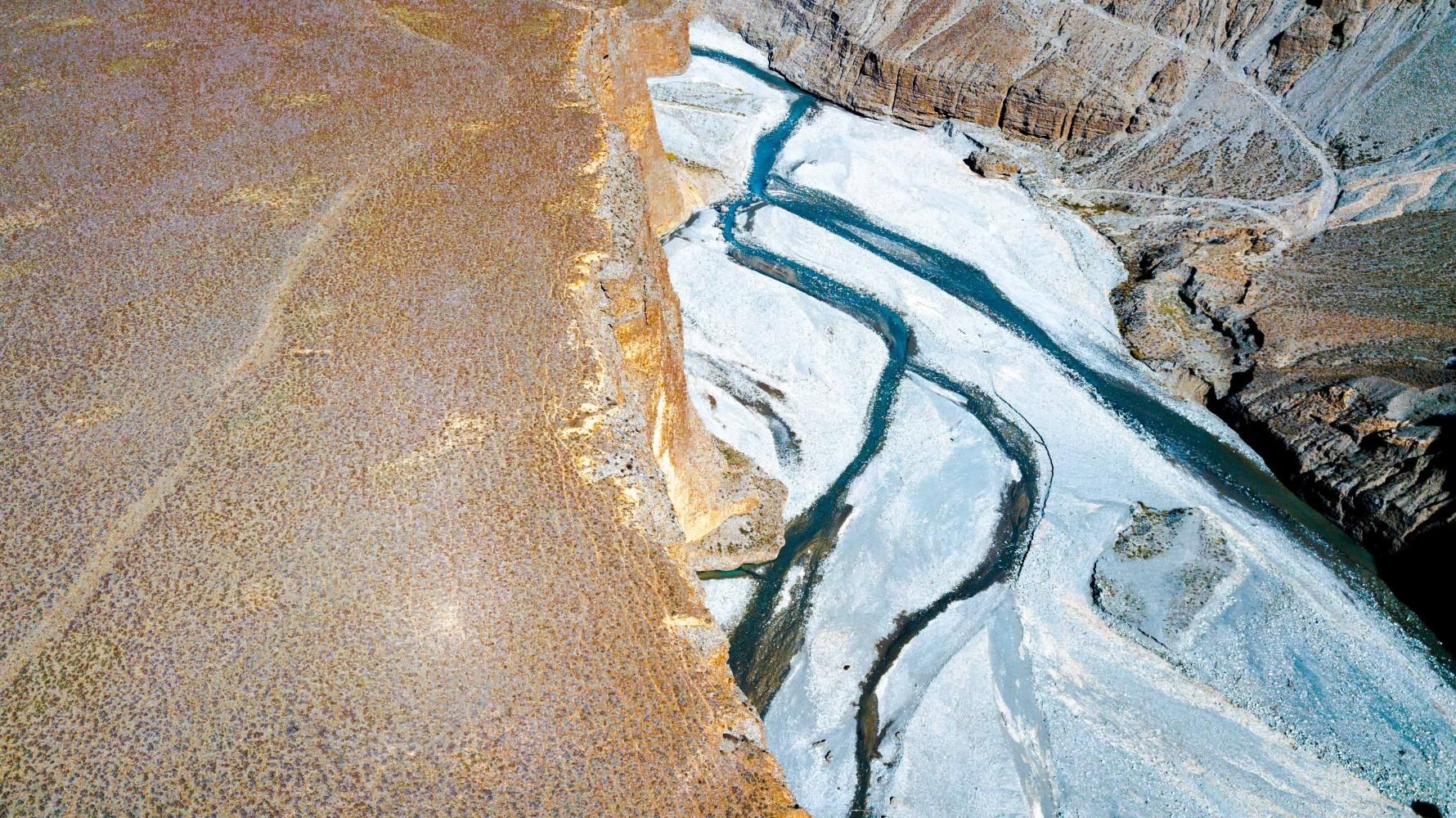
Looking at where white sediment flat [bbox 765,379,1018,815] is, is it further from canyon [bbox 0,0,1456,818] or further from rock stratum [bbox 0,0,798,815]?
rock stratum [bbox 0,0,798,815]

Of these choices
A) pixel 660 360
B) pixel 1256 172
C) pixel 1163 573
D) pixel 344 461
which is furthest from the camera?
pixel 1256 172

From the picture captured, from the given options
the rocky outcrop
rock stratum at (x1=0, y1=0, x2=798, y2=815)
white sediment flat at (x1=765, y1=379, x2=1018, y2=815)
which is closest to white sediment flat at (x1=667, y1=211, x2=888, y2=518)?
white sediment flat at (x1=765, y1=379, x2=1018, y2=815)

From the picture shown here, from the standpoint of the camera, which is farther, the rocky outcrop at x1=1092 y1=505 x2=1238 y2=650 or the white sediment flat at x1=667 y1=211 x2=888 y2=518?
the white sediment flat at x1=667 y1=211 x2=888 y2=518

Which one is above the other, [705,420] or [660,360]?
[660,360]

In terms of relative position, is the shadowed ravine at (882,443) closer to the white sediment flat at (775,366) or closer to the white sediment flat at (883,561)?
the white sediment flat at (883,561)

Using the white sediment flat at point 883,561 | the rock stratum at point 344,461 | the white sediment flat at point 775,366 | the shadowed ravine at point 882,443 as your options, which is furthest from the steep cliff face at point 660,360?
the white sediment flat at point 883,561

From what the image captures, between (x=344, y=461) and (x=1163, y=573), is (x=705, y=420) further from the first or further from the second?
(x=344, y=461)

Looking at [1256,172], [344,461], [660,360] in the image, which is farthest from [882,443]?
[1256,172]
